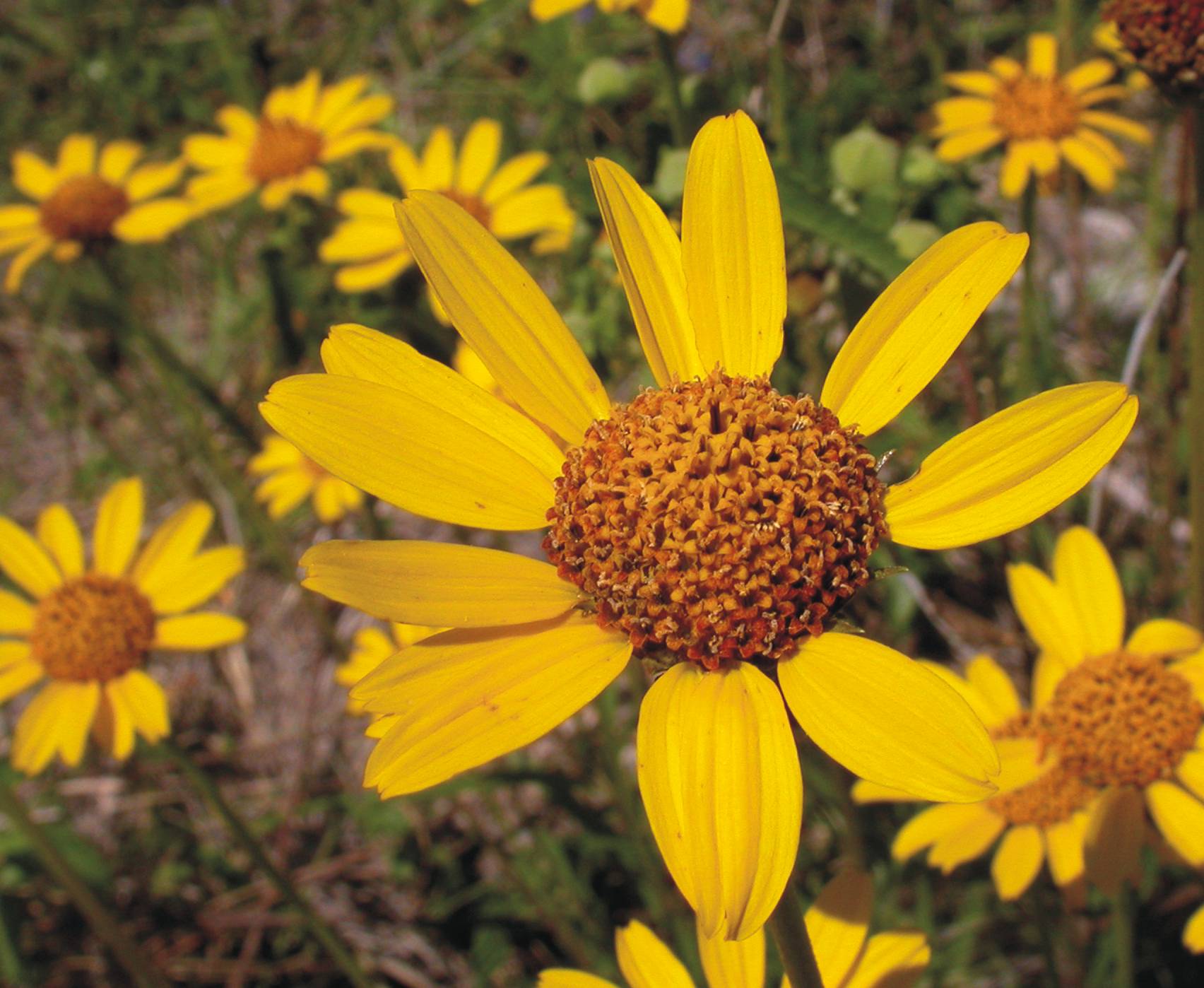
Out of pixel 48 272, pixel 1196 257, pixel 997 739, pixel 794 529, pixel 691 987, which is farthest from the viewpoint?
pixel 48 272

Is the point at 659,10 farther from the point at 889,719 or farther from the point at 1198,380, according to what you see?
the point at 889,719

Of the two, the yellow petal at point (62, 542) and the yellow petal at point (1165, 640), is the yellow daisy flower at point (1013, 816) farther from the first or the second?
the yellow petal at point (62, 542)

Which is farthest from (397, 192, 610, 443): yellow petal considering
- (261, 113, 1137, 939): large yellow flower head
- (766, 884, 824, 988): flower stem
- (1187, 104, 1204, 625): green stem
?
(1187, 104, 1204, 625): green stem

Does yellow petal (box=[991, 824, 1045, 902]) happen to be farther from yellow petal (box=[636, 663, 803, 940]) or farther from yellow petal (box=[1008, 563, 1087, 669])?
yellow petal (box=[636, 663, 803, 940])

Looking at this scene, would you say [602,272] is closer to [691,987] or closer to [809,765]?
[809,765]

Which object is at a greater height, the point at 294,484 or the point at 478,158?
the point at 478,158

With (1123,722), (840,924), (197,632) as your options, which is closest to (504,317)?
(840,924)

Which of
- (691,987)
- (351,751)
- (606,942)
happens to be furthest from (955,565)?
(691,987)

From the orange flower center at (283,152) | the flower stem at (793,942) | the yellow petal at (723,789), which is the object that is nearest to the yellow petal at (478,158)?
the orange flower center at (283,152)
